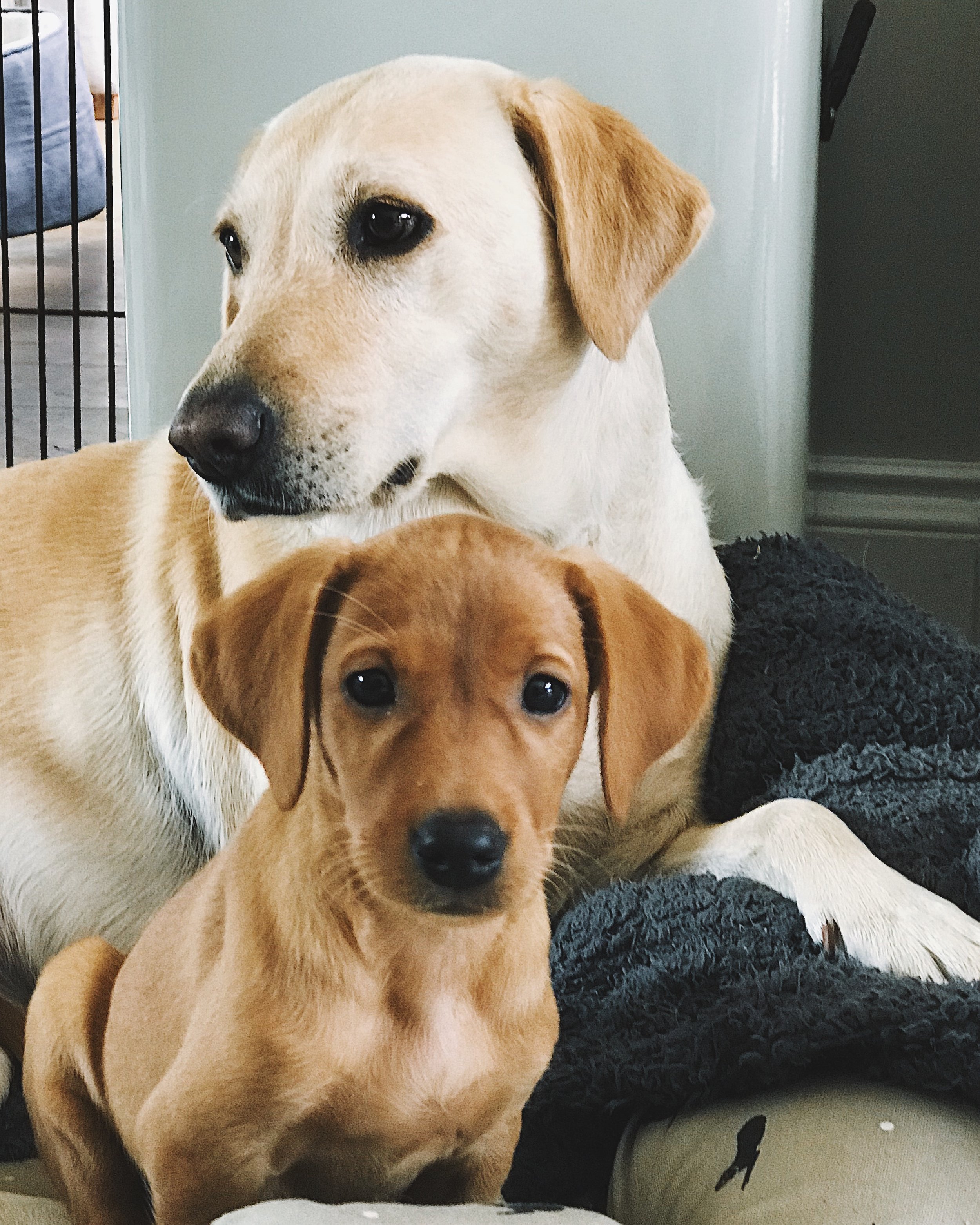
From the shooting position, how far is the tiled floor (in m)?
1.38

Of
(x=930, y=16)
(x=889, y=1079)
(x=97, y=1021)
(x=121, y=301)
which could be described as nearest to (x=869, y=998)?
(x=889, y=1079)

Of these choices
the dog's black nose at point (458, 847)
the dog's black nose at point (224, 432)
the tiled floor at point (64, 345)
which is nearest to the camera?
the dog's black nose at point (458, 847)

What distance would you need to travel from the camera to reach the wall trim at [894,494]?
1.53 m

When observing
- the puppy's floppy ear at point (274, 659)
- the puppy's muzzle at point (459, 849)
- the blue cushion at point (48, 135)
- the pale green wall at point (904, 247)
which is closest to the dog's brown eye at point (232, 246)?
the puppy's floppy ear at point (274, 659)

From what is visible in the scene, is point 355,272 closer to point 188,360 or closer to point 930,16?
point 188,360

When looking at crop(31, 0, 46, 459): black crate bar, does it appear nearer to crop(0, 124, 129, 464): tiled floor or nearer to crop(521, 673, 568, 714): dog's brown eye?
crop(0, 124, 129, 464): tiled floor

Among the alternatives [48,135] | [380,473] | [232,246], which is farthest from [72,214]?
[380,473]

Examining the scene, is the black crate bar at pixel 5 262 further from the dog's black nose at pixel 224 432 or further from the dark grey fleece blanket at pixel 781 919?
the dark grey fleece blanket at pixel 781 919

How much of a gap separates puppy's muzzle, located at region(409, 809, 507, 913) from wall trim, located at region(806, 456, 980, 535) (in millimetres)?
1151

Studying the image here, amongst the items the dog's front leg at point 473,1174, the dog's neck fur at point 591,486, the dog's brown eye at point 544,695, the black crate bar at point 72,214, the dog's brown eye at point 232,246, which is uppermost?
the black crate bar at point 72,214

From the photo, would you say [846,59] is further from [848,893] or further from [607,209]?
[848,893]

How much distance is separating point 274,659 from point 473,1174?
238mm

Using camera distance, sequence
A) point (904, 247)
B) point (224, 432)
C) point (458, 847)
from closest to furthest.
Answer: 1. point (458, 847)
2. point (224, 432)
3. point (904, 247)

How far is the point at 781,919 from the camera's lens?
701 millimetres
